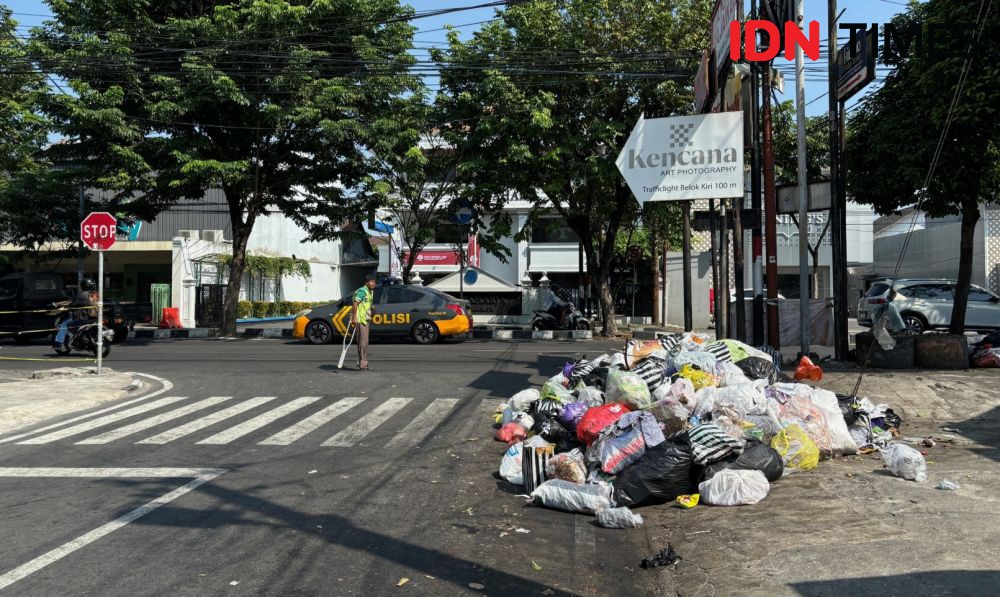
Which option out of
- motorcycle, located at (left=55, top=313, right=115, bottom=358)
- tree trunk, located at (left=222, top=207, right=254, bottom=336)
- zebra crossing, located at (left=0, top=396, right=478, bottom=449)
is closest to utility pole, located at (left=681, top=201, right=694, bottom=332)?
zebra crossing, located at (left=0, top=396, right=478, bottom=449)

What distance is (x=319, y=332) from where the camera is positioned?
67.3 ft

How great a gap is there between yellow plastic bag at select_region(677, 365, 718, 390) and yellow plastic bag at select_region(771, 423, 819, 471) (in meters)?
1.42

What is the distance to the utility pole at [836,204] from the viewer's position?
13445mm

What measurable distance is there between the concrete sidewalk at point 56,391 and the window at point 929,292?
18.9 m

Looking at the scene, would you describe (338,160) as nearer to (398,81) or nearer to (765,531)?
(398,81)

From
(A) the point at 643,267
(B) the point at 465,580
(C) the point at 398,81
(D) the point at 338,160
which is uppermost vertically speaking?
(C) the point at 398,81

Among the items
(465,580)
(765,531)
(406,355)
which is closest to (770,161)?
(406,355)

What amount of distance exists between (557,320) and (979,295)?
39.1 ft

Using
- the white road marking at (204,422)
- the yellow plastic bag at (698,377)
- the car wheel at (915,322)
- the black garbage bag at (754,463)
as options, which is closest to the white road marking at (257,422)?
the white road marking at (204,422)

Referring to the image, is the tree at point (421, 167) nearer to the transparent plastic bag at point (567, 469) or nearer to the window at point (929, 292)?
the window at point (929, 292)

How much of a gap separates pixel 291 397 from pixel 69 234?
21.0 metres

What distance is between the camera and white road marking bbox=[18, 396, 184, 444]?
28.5 ft

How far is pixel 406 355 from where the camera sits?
1689cm

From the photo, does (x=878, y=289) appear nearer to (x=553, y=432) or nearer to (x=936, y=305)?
(x=936, y=305)
